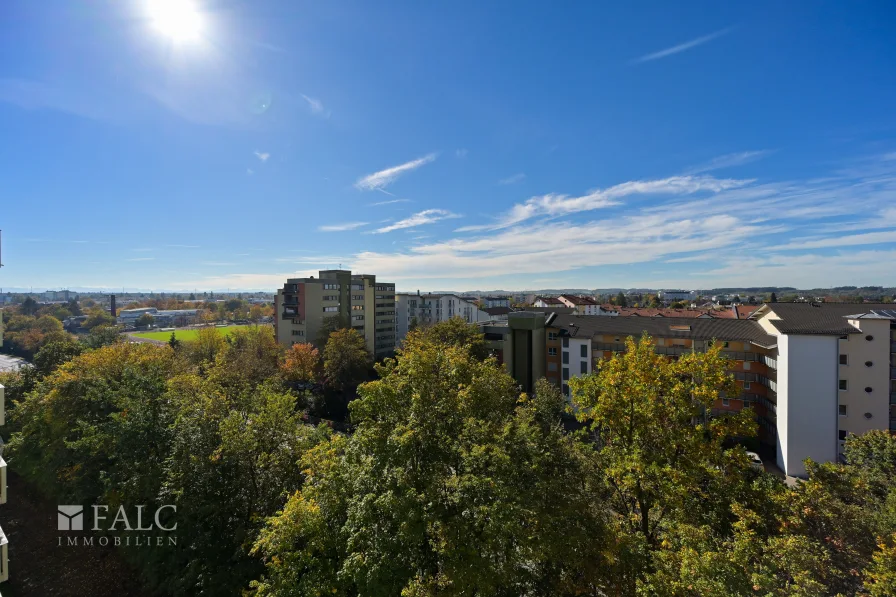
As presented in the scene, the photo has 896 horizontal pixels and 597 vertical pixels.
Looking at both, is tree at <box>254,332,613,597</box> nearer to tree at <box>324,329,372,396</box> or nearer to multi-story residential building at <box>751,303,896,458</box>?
multi-story residential building at <box>751,303,896,458</box>

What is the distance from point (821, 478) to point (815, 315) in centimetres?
2455

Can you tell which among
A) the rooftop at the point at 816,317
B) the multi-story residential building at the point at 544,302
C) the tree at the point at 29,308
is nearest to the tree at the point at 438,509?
the rooftop at the point at 816,317

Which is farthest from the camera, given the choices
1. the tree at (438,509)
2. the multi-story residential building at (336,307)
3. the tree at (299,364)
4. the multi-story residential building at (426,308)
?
the multi-story residential building at (426,308)

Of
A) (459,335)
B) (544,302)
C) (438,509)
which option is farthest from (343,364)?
(544,302)

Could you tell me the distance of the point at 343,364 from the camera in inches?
1631

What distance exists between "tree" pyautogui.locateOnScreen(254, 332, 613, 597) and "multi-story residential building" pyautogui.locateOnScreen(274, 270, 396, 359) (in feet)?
143

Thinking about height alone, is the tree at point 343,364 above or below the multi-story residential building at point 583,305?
below

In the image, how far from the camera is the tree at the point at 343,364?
136ft

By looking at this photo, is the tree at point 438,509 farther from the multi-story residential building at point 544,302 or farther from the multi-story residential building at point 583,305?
the multi-story residential building at point 544,302

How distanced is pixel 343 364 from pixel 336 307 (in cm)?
1905

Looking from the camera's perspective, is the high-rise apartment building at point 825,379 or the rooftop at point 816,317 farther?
the rooftop at point 816,317

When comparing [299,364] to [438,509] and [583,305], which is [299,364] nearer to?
[438,509]

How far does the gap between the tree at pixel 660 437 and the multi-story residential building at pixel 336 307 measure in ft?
148

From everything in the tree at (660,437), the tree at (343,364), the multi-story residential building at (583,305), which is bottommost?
the tree at (343,364)
